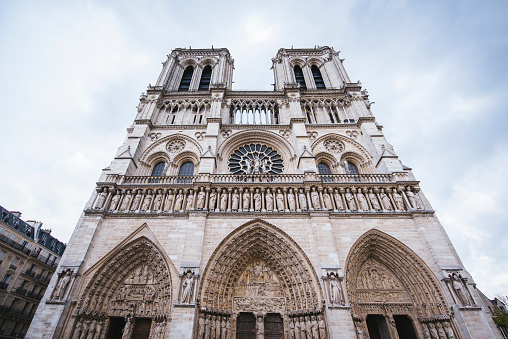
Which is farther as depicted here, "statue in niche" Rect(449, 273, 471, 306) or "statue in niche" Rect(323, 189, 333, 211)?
"statue in niche" Rect(323, 189, 333, 211)

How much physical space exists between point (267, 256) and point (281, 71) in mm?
13573

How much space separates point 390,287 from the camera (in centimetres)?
913

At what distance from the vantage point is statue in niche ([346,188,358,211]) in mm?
10078

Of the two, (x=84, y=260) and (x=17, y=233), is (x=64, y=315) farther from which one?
(x=17, y=233)

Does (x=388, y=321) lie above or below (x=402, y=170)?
below

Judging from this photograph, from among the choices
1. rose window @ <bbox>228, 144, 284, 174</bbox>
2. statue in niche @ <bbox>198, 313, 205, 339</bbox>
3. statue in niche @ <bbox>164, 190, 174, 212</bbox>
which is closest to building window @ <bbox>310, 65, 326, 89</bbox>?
rose window @ <bbox>228, 144, 284, 174</bbox>

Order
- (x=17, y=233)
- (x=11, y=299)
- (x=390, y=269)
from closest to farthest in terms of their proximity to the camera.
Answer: (x=390, y=269)
(x=11, y=299)
(x=17, y=233)

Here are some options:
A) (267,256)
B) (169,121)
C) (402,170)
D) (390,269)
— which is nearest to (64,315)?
(267,256)

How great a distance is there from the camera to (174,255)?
349 inches

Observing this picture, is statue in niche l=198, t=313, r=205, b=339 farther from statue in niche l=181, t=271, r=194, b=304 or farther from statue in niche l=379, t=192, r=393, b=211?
statue in niche l=379, t=192, r=393, b=211

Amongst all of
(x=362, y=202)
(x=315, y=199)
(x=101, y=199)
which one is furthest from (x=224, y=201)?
(x=362, y=202)

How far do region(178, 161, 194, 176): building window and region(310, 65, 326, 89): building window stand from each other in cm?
1093

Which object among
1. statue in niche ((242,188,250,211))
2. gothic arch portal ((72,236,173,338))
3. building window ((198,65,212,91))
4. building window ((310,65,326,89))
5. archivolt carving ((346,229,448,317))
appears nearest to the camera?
gothic arch portal ((72,236,173,338))

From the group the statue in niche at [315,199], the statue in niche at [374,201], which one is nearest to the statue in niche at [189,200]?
the statue in niche at [315,199]
